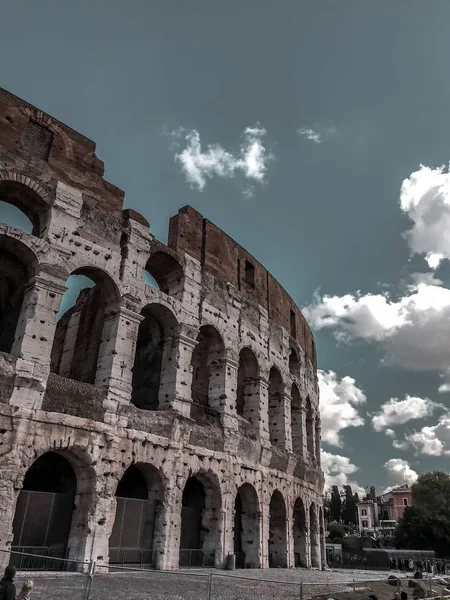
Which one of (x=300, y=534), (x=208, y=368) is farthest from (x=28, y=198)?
(x=300, y=534)

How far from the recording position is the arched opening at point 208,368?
17.0 meters

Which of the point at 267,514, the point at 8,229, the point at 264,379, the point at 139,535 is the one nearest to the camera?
the point at 8,229

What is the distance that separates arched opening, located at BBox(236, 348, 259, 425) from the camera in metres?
18.5

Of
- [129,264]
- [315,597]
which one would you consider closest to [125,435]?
[129,264]

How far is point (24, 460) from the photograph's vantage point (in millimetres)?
10500

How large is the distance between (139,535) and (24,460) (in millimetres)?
4113

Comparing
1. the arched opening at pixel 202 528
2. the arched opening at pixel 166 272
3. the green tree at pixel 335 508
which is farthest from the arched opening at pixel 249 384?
the green tree at pixel 335 508

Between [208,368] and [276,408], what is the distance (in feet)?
14.6

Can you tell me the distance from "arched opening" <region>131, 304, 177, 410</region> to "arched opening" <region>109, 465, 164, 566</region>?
2.83m

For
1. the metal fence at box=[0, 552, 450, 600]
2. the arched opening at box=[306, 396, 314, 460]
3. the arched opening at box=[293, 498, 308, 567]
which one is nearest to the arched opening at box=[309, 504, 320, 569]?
the arched opening at box=[293, 498, 308, 567]

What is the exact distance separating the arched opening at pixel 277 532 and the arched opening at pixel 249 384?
310 centimetres

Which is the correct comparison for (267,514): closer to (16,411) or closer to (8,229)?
(16,411)

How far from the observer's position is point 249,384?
19172 mm

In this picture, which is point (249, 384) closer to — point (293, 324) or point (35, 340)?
point (293, 324)
